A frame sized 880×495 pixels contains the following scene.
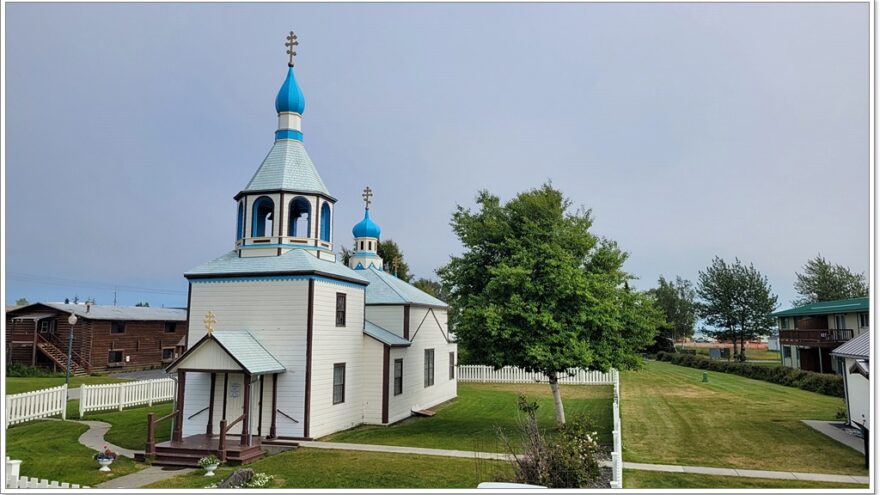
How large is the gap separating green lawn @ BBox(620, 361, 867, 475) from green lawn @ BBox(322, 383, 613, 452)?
1435 mm

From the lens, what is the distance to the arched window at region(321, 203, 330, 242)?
2063 cm

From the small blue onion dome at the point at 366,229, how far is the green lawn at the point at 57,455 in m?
16.3

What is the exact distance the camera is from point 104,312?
4297 cm

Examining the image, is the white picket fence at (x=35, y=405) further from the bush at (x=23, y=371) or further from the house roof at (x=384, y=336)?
the bush at (x=23, y=371)

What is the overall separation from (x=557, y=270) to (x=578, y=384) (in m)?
20.2

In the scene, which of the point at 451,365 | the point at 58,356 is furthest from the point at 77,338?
the point at 451,365

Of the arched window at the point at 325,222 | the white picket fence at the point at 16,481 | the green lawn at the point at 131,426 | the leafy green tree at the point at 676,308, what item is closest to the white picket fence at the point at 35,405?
the green lawn at the point at 131,426

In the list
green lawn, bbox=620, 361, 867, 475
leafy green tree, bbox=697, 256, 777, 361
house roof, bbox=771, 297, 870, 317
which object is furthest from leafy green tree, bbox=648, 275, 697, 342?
green lawn, bbox=620, 361, 867, 475

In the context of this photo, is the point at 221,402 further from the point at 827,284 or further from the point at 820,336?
the point at 827,284

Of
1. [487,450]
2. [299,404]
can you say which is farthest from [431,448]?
[299,404]

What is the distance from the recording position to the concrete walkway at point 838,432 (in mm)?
16172

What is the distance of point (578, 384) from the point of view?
36.9 metres

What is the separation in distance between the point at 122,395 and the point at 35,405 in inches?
144

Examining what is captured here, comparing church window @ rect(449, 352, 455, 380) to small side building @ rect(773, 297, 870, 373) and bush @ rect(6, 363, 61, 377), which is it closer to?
small side building @ rect(773, 297, 870, 373)
